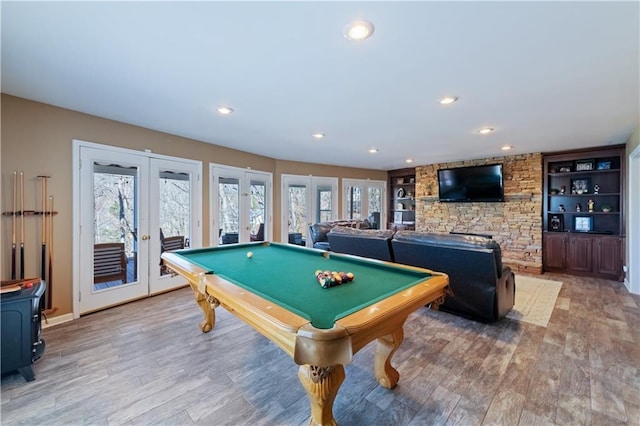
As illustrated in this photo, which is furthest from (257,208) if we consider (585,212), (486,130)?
(585,212)

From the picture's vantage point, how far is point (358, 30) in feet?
5.56

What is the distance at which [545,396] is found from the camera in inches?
75.9

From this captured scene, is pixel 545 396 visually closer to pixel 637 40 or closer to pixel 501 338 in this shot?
pixel 501 338

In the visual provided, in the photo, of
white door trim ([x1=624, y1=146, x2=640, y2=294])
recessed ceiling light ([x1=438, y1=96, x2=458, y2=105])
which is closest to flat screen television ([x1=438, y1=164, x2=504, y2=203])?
white door trim ([x1=624, y1=146, x2=640, y2=294])

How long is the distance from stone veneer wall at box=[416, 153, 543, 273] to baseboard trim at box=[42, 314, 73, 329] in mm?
7382

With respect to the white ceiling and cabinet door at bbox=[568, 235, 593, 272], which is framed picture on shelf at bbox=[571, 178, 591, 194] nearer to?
cabinet door at bbox=[568, 235, 593, 272]

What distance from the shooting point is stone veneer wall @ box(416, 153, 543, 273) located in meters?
5.66

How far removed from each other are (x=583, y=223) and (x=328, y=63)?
637 centimetres

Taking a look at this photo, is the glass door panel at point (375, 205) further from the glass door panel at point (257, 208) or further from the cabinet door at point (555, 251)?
the cabinet door at point (555, 251)

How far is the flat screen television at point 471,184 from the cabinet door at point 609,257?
1.79 metres

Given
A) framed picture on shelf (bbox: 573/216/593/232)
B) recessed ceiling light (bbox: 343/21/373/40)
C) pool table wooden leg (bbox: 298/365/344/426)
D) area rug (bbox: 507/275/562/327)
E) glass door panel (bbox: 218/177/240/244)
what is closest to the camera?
pool table wooden leg (bbox: 298/365/344/426)

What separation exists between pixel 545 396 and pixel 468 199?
16.9ft

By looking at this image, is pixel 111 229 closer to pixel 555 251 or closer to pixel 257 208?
pixel 257 208

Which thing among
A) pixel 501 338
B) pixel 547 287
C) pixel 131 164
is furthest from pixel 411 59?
pixel 547 287
